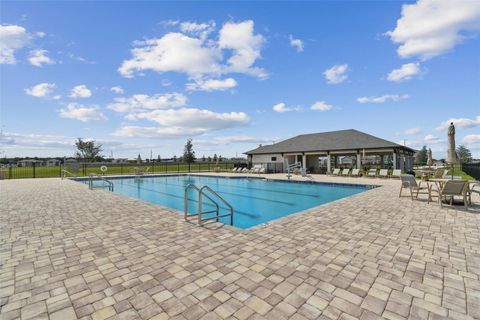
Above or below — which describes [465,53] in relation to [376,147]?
above

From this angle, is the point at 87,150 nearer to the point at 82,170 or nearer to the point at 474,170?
the point at 82,170

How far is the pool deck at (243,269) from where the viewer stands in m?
2.22

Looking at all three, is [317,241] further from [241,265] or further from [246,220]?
[246,220]

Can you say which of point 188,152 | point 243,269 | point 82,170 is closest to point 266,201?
point 243,269

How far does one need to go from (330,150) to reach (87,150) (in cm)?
5270

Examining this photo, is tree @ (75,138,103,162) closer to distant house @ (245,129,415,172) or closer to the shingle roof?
→ distant house @ (245,129,415,172)

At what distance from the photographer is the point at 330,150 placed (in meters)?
21.9

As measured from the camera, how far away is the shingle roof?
20.4 metres

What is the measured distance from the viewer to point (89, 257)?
345cm

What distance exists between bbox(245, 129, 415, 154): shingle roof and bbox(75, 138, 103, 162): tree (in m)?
42.4

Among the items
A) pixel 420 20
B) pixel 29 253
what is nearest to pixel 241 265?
pixel 29 253

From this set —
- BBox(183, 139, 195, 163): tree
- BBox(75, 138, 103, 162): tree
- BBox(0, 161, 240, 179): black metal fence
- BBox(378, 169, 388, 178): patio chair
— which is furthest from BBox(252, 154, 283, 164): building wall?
BBox(75, 138, 103, 162): tree

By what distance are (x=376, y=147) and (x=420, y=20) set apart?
13.9 metres

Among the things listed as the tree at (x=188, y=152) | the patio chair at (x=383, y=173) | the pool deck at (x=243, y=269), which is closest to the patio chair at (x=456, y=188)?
the pool deck at (x=243, y=269)
